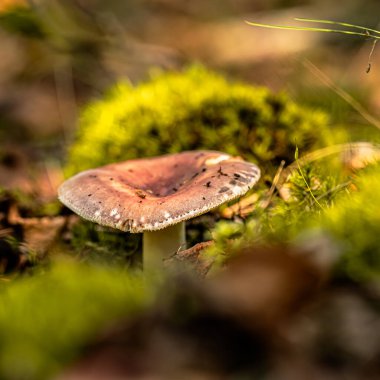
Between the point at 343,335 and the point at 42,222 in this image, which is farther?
→ the point at 42,222

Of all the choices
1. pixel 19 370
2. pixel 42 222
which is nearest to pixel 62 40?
pixel 42 222

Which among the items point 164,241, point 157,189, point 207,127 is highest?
point 207,127

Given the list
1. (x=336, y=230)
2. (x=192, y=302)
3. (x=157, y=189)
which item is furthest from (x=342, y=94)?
(x=192, y=302)

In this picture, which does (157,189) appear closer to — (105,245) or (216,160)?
(216,160)

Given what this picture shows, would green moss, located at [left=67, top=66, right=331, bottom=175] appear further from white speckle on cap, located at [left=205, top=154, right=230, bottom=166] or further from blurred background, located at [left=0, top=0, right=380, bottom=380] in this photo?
white speckle on cap, located at [left=205, top=154, right=230, bottom=166]

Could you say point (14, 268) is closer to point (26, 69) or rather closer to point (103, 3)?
point (26, 69)

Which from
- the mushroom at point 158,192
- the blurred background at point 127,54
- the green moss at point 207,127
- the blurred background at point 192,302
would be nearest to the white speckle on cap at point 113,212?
the mushroom at point 158,192
